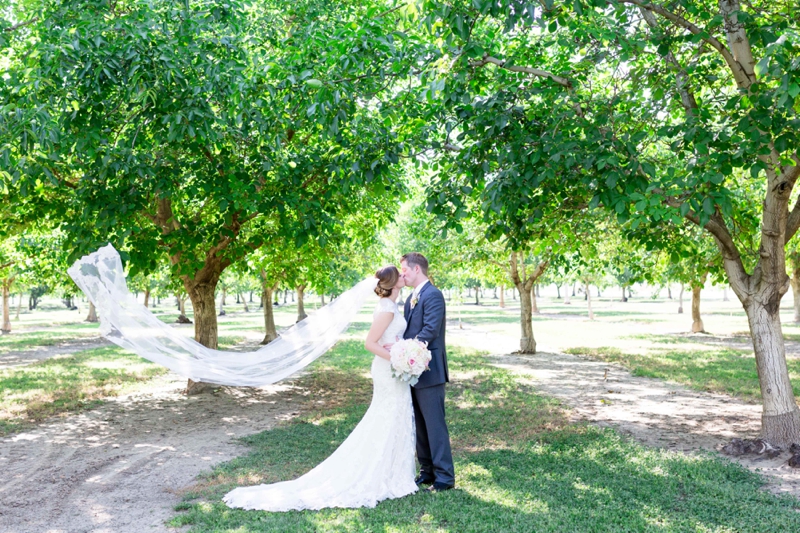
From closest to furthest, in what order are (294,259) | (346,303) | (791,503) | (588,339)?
(791,503), (346,303), (294,259), (588,339)

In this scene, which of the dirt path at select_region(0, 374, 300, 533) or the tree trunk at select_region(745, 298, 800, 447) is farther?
the tree trunk at select_region(745, 298, 800, 447)

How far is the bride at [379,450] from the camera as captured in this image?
591 centimetres

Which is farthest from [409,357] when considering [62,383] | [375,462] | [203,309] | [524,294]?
[524,294]

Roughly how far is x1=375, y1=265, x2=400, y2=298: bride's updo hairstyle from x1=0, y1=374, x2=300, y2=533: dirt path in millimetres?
2829

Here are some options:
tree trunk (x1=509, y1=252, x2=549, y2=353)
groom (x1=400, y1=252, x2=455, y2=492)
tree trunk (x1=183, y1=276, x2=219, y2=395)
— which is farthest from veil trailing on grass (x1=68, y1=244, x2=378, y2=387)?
tree trunk (x1=509, y1=252, x2=549, y2=353)

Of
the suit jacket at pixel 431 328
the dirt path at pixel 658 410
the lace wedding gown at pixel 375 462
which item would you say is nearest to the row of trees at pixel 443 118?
the dirt path at pixel 658 410

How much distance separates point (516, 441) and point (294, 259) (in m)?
8.86

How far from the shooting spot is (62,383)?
15.1 metres

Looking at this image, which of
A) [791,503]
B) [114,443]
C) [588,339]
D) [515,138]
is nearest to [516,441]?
[791,503]

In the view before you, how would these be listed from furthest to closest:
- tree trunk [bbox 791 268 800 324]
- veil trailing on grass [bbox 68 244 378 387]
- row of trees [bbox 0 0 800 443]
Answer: tree trunk [bbox 791 268 800 324]
veil trailing on grass [bbox 68 244 378 387]
row of trees [bbox 0 0 800 443]

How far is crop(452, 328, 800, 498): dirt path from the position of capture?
7.72m

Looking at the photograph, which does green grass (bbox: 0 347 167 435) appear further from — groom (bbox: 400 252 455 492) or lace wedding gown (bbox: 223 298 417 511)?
groom (bbox: 400 252 455 492)

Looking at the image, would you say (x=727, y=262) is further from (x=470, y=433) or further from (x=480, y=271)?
(x=480, y=271)

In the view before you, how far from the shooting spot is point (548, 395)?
12266mm
